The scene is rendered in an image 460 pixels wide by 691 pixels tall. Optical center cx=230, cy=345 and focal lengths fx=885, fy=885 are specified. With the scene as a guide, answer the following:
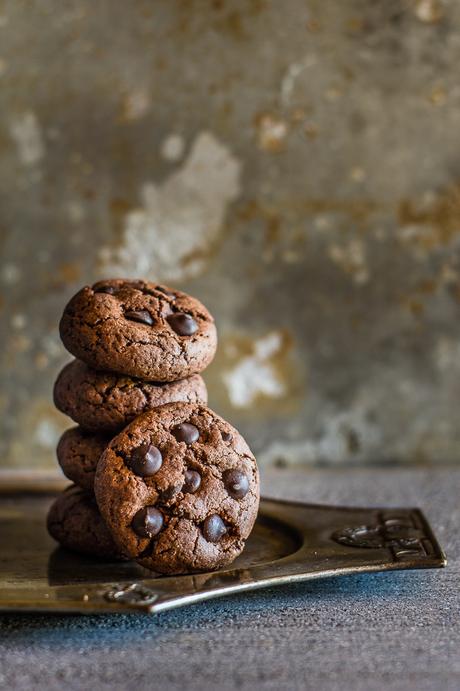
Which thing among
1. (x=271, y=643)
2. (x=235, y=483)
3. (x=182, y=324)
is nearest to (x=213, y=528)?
(x=235, y=483)

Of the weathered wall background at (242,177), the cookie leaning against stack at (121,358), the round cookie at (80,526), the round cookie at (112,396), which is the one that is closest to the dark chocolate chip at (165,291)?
the cookie leaning against stack at (121,358)

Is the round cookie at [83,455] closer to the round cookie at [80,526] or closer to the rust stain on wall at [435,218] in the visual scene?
the round cookie at [80,526]

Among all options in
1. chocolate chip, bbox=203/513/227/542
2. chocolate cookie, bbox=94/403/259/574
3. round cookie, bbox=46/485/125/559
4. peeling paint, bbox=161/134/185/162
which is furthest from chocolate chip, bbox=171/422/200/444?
peeling paint, bbox=161/134/185/162

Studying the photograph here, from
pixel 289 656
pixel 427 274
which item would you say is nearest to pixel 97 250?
pixel 427 274

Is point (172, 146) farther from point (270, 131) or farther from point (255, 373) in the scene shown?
point (255, 373)

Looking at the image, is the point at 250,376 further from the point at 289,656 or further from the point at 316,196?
the point at 289,656
